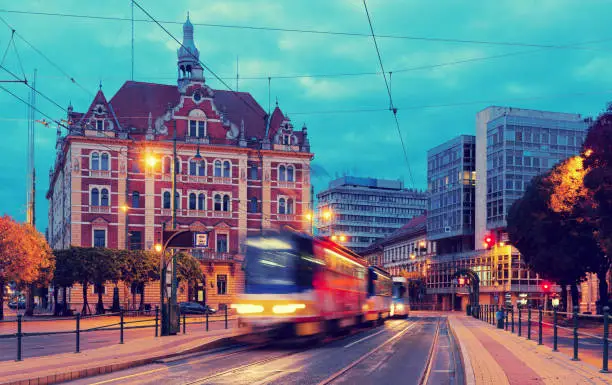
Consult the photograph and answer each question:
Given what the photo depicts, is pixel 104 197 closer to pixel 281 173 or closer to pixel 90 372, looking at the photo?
pixel 281 173

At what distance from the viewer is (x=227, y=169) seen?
79562mm

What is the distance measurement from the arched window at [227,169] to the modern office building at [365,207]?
80.6 m

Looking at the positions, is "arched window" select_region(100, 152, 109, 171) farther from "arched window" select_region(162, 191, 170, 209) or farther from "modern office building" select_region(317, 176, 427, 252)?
"modern office building" select_region(317, 176, 427, 252)

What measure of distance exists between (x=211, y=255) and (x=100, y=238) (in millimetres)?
11175

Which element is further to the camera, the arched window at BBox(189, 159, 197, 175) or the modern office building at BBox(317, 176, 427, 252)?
the modern office building at BBox(317, 176, 427, 252)

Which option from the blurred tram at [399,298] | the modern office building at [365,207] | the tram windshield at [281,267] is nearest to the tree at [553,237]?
the blurred tram at [399,298]

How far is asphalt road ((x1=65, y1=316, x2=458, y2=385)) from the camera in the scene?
1437 cm

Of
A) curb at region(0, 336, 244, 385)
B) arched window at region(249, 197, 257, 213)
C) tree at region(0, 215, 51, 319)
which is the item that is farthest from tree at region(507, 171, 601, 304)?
arched window at region(249, 197, 257, 213)

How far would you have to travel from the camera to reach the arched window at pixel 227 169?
7931 cm

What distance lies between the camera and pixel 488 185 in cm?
8638

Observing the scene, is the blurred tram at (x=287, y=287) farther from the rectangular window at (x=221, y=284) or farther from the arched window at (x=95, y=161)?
the arched window at (x=95, y=161)

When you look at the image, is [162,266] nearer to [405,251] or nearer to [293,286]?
[293,286]

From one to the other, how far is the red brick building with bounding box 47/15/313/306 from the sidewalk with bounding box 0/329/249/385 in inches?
2024

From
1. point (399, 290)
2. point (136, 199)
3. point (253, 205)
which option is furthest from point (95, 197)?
point (399, 290)
